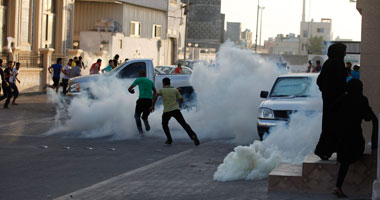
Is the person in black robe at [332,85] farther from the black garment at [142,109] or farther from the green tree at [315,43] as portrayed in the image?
the green tree at [315,43]

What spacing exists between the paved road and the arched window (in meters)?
20.1

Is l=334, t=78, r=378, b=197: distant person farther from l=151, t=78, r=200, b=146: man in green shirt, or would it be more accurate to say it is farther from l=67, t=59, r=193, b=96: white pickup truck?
l=67, t=59, r=193, b=96: white pickup truck

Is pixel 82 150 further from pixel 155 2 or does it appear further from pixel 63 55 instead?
pixel 155 2

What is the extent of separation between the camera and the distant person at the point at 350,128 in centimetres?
880

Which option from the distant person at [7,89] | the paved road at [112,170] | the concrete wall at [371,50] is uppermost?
the concrete wall at [371,50]

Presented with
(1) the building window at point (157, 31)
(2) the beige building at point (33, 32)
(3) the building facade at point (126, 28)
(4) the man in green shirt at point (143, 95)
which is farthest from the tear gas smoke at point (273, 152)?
(1) the building window at point (157, 31)

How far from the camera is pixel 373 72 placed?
36.1 ft

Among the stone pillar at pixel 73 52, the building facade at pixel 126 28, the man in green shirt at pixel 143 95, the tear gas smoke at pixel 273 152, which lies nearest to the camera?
the tear gas smoke at pixel 273 152

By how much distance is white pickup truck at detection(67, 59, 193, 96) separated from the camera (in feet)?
68.7

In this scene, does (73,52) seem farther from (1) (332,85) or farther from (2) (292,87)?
(1) (332,85)

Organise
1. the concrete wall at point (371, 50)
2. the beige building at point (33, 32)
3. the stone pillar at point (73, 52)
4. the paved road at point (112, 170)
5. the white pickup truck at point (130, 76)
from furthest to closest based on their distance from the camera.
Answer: the stone pillar at point (73, 52) < the beige building at point (33, 32) < the white pickup truck at point (130, 76) < the concrete wall at point (371, 50) < the paved road at point (112, 170)

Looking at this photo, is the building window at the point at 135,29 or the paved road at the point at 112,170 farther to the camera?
the building window at the point at 135,29

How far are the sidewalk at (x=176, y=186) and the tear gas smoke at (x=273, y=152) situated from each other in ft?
0.73

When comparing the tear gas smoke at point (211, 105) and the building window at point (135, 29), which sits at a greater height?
the building window at point (135, 29)
